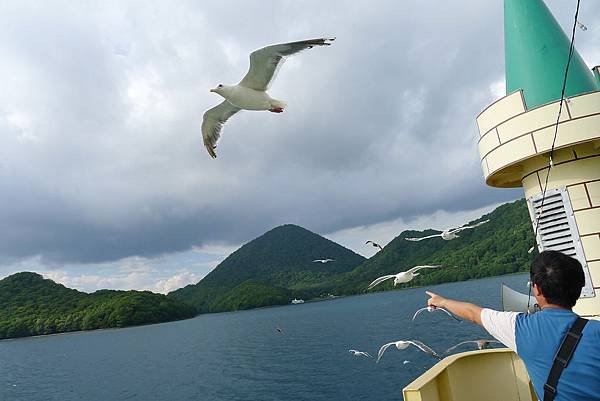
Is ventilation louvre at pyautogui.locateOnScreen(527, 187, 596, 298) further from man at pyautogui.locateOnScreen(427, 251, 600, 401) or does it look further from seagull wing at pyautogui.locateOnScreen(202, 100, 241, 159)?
seagull wing at pyautogui.locateOnScreen(202, 100, 241, 159)

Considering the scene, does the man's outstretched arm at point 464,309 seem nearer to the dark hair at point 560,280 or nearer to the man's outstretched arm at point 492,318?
the man's outstretched arm at point 492,318

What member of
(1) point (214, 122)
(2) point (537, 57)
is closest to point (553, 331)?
(2) point (537, 57)

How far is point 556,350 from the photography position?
77.5 inches

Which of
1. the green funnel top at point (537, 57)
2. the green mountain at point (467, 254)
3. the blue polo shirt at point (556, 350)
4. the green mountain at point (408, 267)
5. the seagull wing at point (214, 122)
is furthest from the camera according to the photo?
the green mountain at point (408, 267)

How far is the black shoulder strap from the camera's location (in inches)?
76.2

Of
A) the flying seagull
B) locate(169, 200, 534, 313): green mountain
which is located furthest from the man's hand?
locate(169, 200, 534, 313): green mountain

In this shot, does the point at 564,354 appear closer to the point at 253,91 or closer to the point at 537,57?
the point at 253,91

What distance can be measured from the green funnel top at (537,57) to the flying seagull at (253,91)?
3.68 meters

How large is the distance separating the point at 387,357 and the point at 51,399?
30.9 meters

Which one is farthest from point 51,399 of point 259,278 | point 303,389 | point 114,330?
point 259,278

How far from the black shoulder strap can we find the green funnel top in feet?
18.0

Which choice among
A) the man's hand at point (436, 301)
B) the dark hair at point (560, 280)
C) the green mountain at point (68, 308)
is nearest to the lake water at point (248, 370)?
the man's hand at point (436, 301)

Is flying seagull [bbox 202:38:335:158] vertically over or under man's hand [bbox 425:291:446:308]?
over

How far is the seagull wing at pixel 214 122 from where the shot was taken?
783cm
